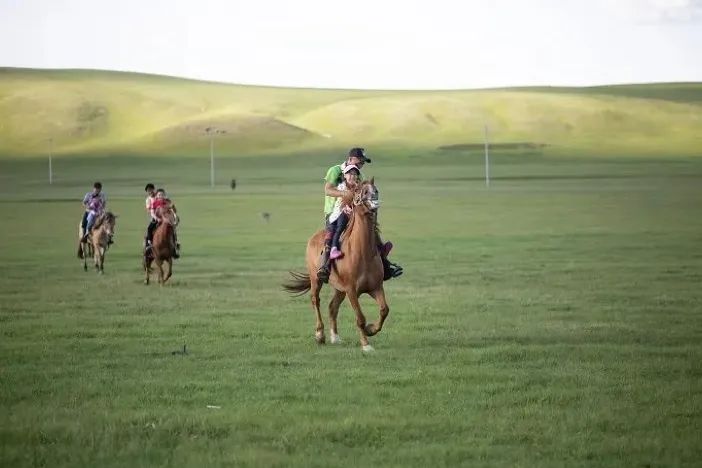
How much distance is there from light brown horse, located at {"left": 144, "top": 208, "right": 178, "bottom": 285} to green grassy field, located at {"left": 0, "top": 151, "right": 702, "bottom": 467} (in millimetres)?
538

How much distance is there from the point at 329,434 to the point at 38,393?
11.4ft

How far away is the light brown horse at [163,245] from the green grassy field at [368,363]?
54cm

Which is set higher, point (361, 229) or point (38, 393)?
point (361, 229)

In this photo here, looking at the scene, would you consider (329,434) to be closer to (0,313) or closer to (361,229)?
(361,229)

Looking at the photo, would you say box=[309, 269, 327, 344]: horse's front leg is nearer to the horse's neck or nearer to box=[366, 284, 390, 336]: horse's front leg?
box=[366, 284, 390, 336]: horse's front leg

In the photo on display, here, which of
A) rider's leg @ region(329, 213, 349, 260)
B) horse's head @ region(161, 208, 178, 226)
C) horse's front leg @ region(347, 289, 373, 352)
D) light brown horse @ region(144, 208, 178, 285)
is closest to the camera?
horse's front leg @ region(347, 289, 373, 352)

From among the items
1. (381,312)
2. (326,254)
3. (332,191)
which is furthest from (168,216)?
(381,312)

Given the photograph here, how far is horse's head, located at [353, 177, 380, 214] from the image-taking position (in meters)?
15.5

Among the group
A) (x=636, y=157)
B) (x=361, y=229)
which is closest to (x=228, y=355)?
(x=361, y=229)

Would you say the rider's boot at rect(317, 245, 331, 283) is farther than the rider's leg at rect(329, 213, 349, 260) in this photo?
Yes

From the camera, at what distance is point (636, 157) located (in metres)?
168

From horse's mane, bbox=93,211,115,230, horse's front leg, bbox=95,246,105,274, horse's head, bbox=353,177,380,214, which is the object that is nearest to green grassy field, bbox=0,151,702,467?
horse's front leg, bbox=95,246,105,274

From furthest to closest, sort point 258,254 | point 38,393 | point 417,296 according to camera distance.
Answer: point 258,254 < point 417,296 < point 38,393

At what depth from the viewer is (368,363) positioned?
14.8 metres
